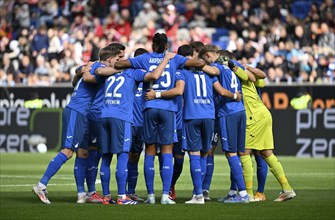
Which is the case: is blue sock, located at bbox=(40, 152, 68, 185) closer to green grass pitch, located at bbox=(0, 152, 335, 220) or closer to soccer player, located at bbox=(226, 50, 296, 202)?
green grass pitch, located at bbox=(0, 152, 335, 220)

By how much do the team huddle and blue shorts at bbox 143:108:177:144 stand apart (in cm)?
1

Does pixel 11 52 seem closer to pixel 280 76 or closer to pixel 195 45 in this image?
pixel 280 76

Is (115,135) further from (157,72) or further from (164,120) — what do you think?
(157,72)

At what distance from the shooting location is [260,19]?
107ft

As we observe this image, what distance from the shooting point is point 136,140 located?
1578 cm

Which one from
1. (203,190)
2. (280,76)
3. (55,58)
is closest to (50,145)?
(55,58)

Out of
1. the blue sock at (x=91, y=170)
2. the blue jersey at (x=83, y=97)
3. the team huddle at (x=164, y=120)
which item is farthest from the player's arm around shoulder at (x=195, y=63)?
the blue sock at (x=91, y=170)

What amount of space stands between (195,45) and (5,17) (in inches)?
917

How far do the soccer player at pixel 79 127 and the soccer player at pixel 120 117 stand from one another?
1.80ft

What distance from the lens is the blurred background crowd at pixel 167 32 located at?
2980 centimetres

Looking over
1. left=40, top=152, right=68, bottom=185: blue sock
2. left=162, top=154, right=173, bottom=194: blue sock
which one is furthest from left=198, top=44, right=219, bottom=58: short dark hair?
left=40, top=152, right=68, bottom=185: blue sock

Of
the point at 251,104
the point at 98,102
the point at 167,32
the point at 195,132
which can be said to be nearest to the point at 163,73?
the point at 195,132

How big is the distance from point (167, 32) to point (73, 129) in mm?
18297

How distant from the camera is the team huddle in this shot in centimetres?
1456
